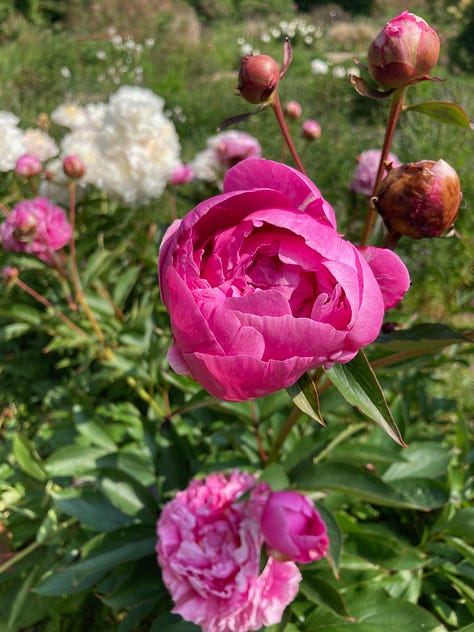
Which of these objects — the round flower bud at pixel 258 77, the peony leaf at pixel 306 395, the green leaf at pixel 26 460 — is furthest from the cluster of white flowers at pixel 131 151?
the peony leaf at pixel 306 395

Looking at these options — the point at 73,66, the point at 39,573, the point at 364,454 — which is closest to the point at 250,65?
the point at 364,454

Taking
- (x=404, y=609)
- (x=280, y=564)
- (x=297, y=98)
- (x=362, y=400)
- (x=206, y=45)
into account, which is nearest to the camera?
(x=362, y=400)

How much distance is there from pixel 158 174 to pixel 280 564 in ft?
3.62

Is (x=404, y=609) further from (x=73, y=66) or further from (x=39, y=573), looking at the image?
(x=73, y=66)

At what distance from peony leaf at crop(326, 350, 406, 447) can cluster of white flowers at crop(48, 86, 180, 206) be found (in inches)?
43.2

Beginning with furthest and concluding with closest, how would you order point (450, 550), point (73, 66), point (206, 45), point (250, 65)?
1. point (206, 45)
2. point (73, 66)
3. point (450, 550)
4. point (250, 65)

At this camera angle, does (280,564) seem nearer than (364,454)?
Yes

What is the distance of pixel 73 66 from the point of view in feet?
25.0

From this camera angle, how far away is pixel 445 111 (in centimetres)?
56

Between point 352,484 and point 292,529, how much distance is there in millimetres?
191

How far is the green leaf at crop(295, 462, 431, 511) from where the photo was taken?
0.79m

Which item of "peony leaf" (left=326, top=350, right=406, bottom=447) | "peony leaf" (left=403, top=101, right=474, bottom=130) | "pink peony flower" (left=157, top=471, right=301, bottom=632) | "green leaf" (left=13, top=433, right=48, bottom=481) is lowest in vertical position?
"green leaf" (left=13, top=433, right=48, bottom=481)

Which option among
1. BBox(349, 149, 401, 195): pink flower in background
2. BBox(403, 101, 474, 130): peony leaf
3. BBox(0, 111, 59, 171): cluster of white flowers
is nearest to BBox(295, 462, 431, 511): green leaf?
BBox(403, 101, 474, 130): peony leaf

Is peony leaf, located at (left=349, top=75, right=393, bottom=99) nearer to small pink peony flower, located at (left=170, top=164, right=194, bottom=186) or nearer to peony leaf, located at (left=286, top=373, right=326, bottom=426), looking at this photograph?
peony leaf, located at (left=286, top=373, right=326, bottom=426)
